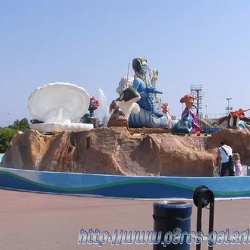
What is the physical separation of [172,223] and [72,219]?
3.75m

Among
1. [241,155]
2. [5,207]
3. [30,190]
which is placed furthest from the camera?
[241,155]

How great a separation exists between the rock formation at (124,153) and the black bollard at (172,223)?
772cm

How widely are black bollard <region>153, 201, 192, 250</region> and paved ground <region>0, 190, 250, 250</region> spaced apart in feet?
4.60

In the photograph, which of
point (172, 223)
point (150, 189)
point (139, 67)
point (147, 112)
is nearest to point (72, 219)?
point (150, 189)

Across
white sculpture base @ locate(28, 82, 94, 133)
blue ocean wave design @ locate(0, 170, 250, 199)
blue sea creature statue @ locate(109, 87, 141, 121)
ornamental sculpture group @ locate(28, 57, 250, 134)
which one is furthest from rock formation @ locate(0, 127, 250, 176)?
blue sea creature statue @ locate(109, 87, 141, 121)

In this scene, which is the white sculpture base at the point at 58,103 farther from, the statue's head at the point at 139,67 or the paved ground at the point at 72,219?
the paved ground at the point at 72,219

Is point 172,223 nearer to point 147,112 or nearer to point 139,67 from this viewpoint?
point 147,112

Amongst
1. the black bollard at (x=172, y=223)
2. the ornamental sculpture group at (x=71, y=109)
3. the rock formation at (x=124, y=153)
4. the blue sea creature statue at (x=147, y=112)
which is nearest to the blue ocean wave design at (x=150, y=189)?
the rock formation at (x=124, y=153)

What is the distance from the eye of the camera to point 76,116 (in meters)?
18.3

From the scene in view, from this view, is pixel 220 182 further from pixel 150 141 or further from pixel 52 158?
pixel 52 158

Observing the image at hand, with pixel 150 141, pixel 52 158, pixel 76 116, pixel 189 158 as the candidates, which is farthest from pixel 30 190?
pixel 76 116

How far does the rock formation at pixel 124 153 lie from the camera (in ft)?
41.9

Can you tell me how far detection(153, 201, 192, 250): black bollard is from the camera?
459cm

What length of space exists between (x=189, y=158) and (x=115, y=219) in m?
5.40
